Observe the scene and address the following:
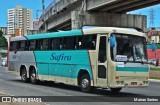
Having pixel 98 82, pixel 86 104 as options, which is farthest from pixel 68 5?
pixel 86 104

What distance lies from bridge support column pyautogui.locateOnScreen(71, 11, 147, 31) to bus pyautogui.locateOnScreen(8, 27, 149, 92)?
19895 millimetres

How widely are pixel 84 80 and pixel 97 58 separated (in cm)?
145

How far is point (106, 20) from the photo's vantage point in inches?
1777

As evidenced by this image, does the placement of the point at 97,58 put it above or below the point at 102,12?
below

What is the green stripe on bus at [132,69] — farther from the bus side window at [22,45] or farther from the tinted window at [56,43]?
the bus side window at [22,45]

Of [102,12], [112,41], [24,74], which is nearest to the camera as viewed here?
[112,41]

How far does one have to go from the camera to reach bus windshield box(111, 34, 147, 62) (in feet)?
56.3

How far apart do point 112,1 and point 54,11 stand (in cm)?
1635

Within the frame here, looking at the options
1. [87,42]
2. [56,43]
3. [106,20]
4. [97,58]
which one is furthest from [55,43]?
[106,20]

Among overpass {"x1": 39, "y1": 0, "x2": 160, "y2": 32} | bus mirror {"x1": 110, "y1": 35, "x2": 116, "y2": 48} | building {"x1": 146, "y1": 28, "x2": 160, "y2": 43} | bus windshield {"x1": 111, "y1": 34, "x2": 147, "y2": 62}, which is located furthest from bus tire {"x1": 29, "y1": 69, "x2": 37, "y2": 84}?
building {"x1": 146, "y1": 28, "x2": 160, "y2": 43}

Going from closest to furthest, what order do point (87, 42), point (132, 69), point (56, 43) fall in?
point (132, 69) < point (87, 42) < point (56, 43)

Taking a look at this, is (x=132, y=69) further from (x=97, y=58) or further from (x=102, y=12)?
(x=102, y=12)

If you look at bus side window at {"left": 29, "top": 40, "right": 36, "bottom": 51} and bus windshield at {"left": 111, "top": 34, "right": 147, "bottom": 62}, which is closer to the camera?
bus windshield at {"left": 111, "top": 34, "right": 147, "bottom": 62}

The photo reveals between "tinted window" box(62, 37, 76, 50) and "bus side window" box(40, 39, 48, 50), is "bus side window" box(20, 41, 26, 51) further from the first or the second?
"tinted window" box(62, 37, 76, 50)
